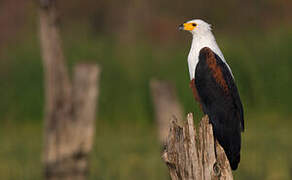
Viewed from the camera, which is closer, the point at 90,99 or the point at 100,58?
the point at 90,99

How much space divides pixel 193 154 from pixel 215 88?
966mm

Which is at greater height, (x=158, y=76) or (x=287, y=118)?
(x=158, y=76)

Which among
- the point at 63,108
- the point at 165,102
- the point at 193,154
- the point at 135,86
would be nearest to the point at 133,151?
the point at 165,102

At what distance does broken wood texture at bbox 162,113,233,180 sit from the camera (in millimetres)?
5125

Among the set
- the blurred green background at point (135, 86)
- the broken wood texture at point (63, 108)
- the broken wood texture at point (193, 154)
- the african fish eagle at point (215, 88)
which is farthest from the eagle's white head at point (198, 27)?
the blurred green background at point (135, 86)

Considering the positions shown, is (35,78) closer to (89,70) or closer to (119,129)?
(119,129)

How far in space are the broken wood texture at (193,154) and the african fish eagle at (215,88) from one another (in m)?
0.50

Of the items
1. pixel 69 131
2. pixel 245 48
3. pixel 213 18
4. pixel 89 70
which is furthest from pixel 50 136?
pixel 213 18

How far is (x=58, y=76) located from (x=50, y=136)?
75cm

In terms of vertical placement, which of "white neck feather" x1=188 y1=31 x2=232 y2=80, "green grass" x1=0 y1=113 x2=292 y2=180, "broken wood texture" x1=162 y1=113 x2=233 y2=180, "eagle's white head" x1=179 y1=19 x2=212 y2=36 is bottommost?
"green grass" x1=0 y1=113 x2=292 y2=180

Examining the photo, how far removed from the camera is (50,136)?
29.0ft

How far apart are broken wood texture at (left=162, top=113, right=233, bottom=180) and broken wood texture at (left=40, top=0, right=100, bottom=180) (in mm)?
3814

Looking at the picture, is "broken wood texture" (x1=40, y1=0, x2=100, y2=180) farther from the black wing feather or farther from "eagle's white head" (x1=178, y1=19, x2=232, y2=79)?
the black wing feather

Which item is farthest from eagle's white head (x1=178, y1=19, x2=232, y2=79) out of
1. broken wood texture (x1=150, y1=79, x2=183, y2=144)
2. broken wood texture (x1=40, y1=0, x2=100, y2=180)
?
broken wood texture (x1=150, y1=79, x2=183, y2=144)
